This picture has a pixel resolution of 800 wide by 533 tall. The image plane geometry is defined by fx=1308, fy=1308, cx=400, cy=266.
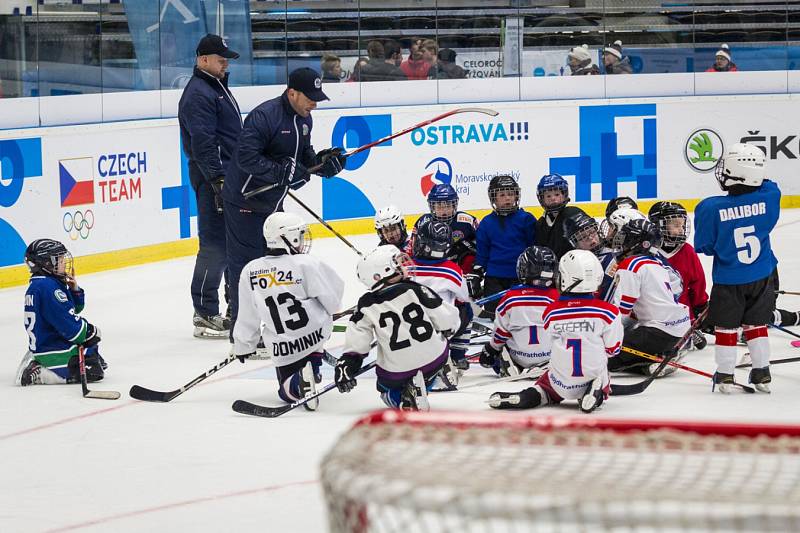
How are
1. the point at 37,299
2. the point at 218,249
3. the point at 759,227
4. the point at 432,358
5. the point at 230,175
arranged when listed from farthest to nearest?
the point at 218,249 < the point at 230,175 < the point at 37,299 < the point at 759,227 < the point at 432,358

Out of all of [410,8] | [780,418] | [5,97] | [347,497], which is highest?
[410,8]

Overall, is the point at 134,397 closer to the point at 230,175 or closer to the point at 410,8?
the point at 230,175

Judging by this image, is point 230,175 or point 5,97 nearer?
point 230,175

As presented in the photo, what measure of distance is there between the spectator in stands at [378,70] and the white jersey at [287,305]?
20.9 feet

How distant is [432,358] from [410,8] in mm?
7579

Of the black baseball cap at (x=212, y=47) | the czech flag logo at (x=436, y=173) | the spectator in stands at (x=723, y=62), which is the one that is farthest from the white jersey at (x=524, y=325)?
the spectator in stands at (x=723, y=62)

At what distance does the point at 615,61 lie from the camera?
1212cm

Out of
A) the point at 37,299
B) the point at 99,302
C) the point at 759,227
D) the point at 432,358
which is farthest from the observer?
the point at 99,302

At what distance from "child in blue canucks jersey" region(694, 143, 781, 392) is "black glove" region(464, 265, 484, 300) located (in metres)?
1.53

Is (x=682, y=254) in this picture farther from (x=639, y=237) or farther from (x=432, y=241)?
(x=432, y=241)

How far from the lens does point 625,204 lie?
6.90 meters

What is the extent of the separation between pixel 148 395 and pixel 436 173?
230 inches

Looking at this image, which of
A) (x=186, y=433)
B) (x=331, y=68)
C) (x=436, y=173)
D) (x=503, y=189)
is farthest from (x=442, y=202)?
(x=331, y=68)

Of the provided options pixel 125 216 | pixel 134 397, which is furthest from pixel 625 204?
pixel 125 216
